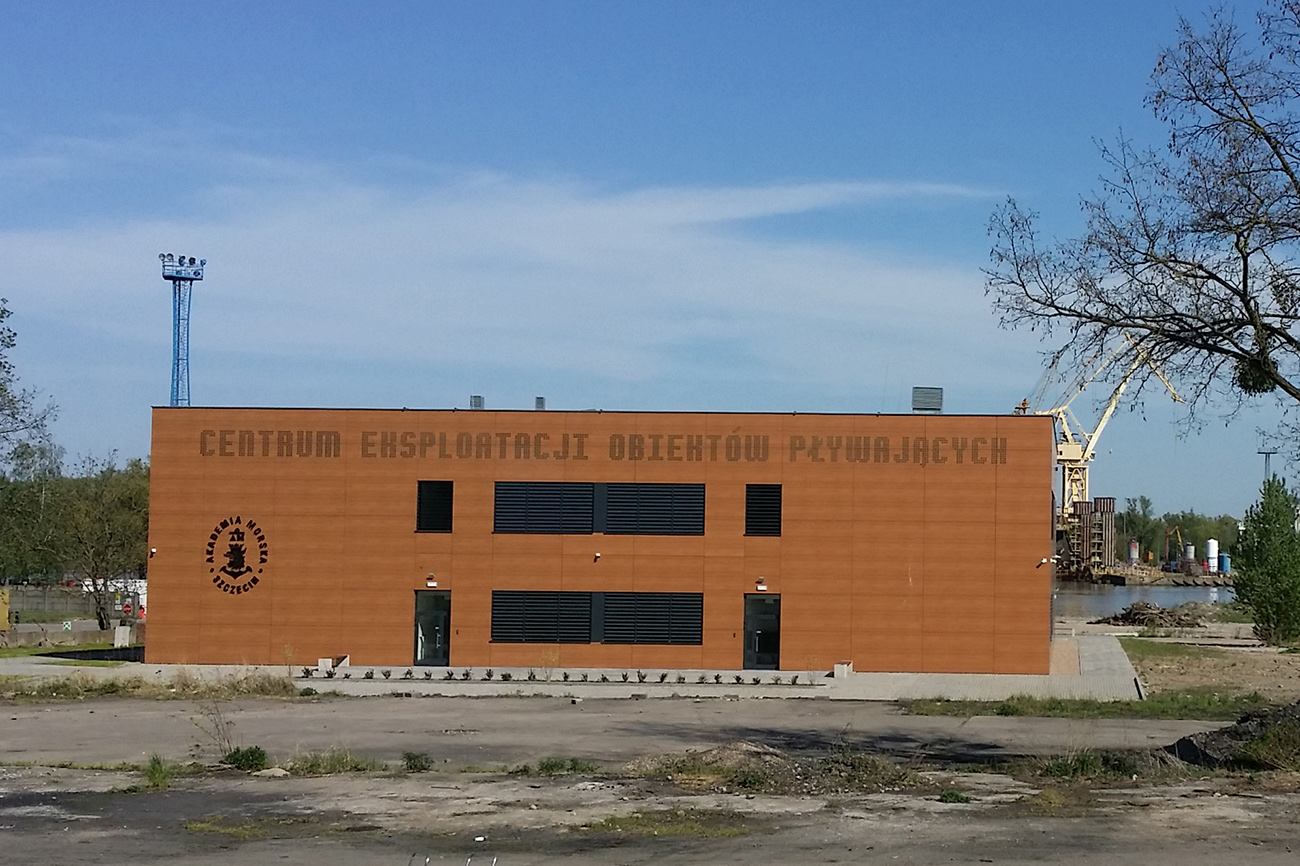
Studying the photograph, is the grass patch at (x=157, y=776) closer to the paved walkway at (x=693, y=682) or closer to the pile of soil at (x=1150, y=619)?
the paved walkway at (x=693, y=682)

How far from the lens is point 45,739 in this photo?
83.1 ft

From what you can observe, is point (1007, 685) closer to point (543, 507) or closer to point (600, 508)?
point (600, 508)

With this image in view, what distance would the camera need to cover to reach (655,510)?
4341cm

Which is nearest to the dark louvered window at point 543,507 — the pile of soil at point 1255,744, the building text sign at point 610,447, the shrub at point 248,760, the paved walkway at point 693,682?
the building text sign at point 610,447

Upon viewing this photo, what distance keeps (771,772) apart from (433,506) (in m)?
27.2

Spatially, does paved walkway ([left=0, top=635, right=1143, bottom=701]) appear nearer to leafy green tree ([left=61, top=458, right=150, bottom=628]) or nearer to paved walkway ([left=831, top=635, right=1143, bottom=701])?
paved walkway ([left=831, top=635, right=1143, bottom=701])

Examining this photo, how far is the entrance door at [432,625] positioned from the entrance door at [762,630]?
30.3 feet

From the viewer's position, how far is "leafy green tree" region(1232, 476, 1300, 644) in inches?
2120

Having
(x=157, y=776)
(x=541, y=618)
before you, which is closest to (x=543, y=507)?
(x=541, y=618)

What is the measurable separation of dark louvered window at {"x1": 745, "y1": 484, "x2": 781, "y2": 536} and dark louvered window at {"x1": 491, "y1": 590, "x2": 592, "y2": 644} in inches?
217

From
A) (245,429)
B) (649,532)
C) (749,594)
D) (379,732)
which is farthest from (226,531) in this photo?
(379,732)

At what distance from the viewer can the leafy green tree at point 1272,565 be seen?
53.8 m

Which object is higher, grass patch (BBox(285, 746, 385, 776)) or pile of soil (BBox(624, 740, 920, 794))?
pile of soil (BBox(624, 740, 920, 794))

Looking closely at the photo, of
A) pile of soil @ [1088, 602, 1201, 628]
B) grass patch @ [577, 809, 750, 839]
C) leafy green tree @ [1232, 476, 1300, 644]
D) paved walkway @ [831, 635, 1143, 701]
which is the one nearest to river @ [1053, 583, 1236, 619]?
pile of soil @ [1088, 602, 1201, 628]
